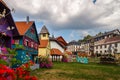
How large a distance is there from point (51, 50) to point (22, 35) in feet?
117

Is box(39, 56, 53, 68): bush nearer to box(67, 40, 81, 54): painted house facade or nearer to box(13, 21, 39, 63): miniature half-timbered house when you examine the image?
box(13, 21, 39, 63): miniature half-timbered house

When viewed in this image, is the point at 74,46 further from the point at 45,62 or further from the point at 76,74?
the point at 76,74

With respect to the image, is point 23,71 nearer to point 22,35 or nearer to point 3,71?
point 3,71

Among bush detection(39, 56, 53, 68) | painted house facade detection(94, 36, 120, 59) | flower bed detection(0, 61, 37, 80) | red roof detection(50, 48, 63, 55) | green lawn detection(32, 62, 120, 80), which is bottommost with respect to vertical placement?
green lawn detection(32, 62, 120, 80)

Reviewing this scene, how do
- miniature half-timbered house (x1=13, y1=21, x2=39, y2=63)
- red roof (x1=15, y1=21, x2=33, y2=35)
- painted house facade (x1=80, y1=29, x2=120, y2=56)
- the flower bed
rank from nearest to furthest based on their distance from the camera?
the flower bed < miniature half-timbered house (x1=13, y1=21, x2=39, y2=63) < red roof (x1=15, y1=21, x2=33, y2=35) < painted house facade (x1=80, y1=29, x2=120, y2=56)

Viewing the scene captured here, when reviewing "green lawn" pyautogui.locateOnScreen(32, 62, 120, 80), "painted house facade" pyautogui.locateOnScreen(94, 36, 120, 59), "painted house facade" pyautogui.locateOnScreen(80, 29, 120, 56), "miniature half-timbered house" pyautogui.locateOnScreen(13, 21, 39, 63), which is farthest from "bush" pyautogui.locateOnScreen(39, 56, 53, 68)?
"painted house facade" pyautogui.locateOnScreen(80, 29, 120, 56)

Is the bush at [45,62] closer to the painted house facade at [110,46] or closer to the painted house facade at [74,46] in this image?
the painted house facade at [110,46]

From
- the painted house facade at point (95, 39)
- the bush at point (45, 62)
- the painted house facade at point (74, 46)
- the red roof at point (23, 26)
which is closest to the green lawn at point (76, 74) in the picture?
the bush at point (45, 62)

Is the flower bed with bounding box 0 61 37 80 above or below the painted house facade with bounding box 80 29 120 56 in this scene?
below

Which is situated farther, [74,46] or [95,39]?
[74,46]

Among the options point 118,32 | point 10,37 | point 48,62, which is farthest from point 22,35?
point 118,32

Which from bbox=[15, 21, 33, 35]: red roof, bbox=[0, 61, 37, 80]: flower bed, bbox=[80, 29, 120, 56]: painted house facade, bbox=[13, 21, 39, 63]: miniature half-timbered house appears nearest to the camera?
bbox=[0, 61, 37, 80]: flower bed

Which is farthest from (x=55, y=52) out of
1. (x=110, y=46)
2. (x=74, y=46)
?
(x=74, y=46)

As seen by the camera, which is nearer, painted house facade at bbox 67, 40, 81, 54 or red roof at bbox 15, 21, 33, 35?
red roof at bbox 15, 21, 33, 35
